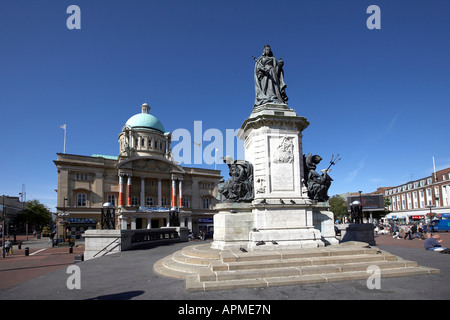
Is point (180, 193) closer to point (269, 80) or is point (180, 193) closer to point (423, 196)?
point (269, 80)

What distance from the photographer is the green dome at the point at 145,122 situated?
6450cm

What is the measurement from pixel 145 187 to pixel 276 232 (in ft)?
167

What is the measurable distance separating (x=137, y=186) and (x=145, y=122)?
1654 centimetres

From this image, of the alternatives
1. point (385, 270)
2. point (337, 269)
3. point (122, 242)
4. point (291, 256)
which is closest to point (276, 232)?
point (291, 256)

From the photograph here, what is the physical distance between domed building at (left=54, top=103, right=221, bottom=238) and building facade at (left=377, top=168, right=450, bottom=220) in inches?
1775

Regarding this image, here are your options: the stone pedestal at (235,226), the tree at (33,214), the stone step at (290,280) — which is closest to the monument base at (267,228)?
the stone pedestal at (235,226)

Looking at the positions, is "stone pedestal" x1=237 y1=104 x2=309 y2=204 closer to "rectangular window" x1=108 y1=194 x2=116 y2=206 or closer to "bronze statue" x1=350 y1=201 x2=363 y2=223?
"bronze statue" x1=350 y1=201 x2=363 y2=223

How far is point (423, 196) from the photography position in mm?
64875

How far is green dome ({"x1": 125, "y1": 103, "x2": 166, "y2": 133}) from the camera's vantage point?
64500mm

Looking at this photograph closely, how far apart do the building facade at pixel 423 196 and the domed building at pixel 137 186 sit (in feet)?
148

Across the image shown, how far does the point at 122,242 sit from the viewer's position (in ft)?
53.0

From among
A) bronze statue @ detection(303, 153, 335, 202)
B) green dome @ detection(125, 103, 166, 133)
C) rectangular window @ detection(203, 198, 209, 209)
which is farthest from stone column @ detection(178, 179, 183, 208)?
bronze statue @ detection(303, 153, 335, 202)
